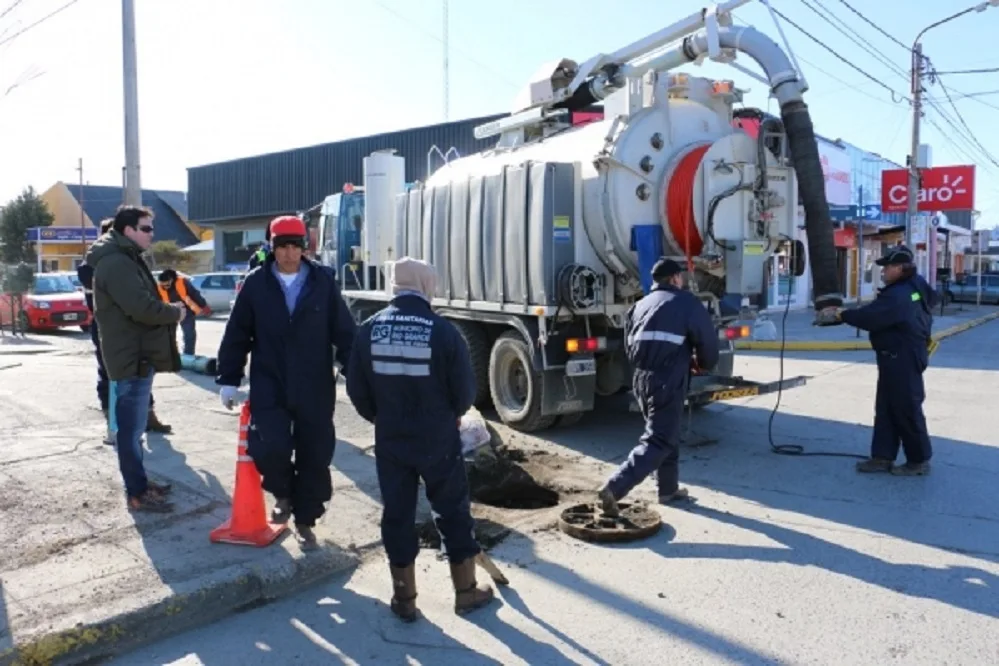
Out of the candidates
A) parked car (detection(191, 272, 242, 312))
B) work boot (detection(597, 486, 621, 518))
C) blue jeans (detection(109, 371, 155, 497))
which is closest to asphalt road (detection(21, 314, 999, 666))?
work boot (detection(597, 486, 621, 518))

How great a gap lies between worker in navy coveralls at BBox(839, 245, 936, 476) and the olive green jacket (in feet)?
16.6

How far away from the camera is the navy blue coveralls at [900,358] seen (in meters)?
6.57

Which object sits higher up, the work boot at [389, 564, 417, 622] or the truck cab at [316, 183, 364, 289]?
the truck cab at [316, 183, 364, 289]

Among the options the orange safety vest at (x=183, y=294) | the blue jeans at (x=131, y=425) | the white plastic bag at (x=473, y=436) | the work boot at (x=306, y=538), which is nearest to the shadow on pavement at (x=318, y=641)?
the work boot at (x=306, y=538)

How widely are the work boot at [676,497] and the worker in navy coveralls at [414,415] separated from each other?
7.20ft

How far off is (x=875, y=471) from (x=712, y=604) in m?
3.17

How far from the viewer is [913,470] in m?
6.70

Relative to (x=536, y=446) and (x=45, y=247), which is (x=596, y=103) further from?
(x=45, y=247)

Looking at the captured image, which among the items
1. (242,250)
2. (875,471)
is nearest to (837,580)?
(875,471)

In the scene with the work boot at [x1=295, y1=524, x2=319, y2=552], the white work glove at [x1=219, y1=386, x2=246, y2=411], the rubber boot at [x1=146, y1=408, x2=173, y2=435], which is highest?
the white work glove at [x1=219, y1=386, x2=246, y2=411]

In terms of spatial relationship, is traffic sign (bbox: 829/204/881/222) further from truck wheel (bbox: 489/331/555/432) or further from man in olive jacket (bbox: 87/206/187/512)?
man in olive jacket (bbox: 87/206/187/512)

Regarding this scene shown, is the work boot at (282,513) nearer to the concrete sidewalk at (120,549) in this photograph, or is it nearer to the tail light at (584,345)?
the concrete sidewalk at (120,549)

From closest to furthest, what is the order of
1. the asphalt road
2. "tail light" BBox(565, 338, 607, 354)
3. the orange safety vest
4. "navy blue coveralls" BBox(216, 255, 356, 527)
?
the asphalt road < "navy blue coveralls" BBox(216, 255, 356, 527) < "tail light" BBox(565, 338, 607, 354) < the orange safety vest

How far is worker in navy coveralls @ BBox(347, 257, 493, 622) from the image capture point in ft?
13.1
